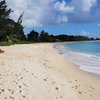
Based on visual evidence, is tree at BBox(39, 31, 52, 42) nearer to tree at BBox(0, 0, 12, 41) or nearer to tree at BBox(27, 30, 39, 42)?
tree at BBox(27, 30, 39, 42)

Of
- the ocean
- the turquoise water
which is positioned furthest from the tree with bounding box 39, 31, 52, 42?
the ocean

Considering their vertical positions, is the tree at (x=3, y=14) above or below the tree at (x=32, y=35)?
above

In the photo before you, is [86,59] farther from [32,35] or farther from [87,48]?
[32,35]

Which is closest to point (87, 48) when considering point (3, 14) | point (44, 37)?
point (3, 14)

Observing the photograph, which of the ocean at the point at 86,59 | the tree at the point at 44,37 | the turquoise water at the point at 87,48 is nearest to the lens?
the ocean at the point at 86,59

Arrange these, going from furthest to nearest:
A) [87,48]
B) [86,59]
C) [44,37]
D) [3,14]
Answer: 1. [44,37]
2. [87,48]
3. [3,14]
4. [86,59]

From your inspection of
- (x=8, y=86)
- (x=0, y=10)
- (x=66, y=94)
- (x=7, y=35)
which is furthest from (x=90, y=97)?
(x=7, y=35)

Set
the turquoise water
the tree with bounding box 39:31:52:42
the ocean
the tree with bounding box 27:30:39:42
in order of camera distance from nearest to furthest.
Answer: the ocean, the turquoise water, the tree with bounding box 27:30:39:42, the tree with bounding box 39:31:52:42

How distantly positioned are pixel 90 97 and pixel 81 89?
1.09 metres

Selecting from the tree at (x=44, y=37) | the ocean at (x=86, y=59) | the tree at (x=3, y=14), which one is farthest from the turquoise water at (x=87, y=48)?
the tree at (x=44, y=37)

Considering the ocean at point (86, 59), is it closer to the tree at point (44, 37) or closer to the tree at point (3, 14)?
the tree at point (3, 14)

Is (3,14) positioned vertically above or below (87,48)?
above

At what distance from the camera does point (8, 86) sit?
29.0ft

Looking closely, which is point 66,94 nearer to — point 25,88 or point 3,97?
point 25,88
